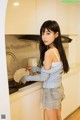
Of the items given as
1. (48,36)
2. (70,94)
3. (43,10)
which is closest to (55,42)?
(48,36)

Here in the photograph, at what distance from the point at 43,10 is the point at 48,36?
0.52m

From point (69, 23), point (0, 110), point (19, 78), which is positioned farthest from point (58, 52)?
point (69, 23)

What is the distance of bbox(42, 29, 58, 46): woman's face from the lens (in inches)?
59.2

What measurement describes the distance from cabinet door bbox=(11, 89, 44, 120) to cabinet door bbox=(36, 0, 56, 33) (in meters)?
0.73

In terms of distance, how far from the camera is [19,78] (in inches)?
67.8

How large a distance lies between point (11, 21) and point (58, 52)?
52 cm

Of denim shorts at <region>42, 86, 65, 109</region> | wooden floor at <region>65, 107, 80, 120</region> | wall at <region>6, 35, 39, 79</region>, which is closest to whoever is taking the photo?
denim shorts at <region>42, 86, 65, 109</region>

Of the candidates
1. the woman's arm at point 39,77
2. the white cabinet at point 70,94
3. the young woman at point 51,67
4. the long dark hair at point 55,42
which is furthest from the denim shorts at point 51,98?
the white cabinet at point 70,94

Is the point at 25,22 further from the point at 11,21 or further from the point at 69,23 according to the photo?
the point at 69,23

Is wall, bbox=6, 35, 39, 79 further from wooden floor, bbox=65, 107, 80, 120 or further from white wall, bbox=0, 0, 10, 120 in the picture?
wooden floor, bbox=65, 107, 80, 120

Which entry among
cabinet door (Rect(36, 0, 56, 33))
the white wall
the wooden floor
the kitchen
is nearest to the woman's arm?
the kitchen

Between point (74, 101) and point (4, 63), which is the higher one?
point (4, 63)

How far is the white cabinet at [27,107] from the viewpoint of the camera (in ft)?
4.86

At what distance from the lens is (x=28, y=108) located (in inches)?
64.0
